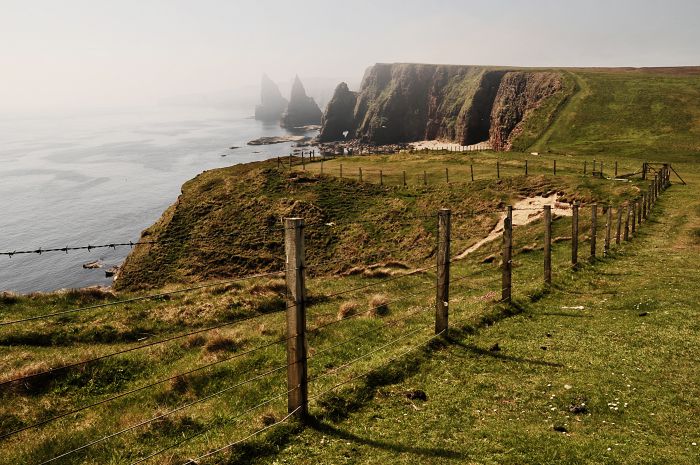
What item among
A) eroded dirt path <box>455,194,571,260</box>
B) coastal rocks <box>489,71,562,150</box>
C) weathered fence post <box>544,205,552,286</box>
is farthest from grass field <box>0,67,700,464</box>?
coastal rocks <box>489,71,562,150</box>

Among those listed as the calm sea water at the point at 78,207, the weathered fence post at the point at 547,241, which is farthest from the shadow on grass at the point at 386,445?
the calm sea water at the point at 78,207

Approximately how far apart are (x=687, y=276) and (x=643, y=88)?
380 feet

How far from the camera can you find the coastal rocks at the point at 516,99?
435 feet

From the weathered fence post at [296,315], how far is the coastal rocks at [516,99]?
401 ft

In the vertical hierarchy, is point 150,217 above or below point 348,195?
below

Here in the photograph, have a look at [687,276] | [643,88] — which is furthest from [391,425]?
[643,88]

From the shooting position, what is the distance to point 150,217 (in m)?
94.2

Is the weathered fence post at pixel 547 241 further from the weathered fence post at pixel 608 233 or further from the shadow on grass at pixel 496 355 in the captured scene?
the weathered fence post at pixel 608 233

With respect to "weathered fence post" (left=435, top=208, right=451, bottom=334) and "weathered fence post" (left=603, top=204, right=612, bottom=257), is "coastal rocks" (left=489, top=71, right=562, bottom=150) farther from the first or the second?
"weathered fence post" (left=435, top=208, right=451, bottom=334)

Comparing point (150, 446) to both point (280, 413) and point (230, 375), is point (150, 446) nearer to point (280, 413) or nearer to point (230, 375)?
point (280, 413)

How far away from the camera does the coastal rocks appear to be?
435ft

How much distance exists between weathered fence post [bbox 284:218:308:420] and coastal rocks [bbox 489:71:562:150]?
401 ft

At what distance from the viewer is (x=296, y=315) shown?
8.59m

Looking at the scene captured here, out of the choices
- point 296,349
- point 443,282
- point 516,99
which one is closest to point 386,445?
point 296,349
